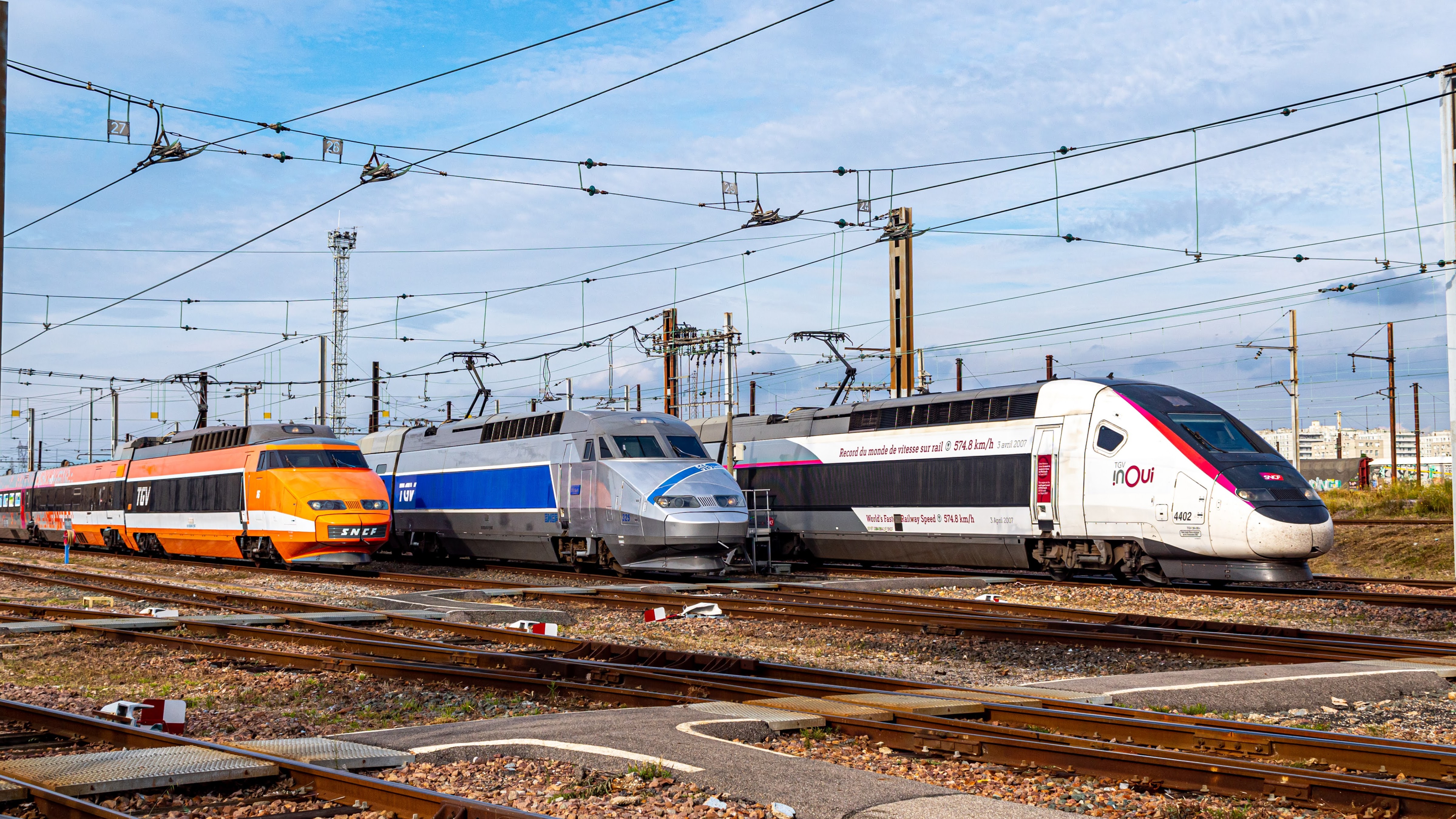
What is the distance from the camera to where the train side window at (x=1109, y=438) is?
20516 millimetres

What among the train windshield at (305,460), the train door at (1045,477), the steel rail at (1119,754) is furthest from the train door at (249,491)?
the steel rail at (1119,754)

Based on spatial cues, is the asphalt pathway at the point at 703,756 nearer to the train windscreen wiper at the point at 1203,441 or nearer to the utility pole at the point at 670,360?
the train windscreen wiper at the point at 1203,441

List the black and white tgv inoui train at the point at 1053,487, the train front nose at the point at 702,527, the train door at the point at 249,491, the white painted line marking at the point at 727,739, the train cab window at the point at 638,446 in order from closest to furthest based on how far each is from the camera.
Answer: the white painted line marking at the point at 727,739 < the black and white tgv inoui train at the point at 1053,487 < the train front nose at the point at 702,527 < the train cab window at the point at 638,446 < the train door at the point at 249,491

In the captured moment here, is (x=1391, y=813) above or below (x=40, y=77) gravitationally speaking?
below

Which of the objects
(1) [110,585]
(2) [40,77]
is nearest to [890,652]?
(2) [40,77]

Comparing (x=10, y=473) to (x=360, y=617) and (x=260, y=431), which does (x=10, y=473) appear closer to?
(x=260, y=431)

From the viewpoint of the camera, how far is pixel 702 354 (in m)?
49.3

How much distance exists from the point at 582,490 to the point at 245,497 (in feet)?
31.9

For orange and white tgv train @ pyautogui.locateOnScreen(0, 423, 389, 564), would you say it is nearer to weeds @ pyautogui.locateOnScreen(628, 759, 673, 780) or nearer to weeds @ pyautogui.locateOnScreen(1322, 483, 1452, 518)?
weeds @ pyautogui.locateOnScreen(628, 759, 673, 780)

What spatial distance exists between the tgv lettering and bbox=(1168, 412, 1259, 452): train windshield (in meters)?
0.84

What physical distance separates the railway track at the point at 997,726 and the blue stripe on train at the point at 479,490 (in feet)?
42.0

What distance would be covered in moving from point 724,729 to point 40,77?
15397 millimetres

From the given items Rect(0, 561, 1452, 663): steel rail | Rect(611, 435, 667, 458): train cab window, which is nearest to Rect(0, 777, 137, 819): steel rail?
Rect(0, 561, 1452, 663): steel rail

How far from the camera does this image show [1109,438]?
68.1 feet
